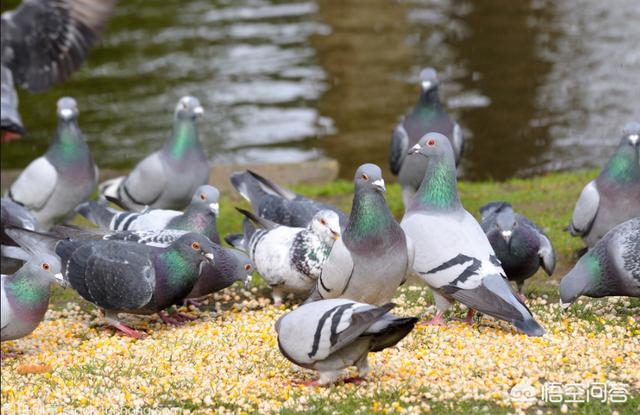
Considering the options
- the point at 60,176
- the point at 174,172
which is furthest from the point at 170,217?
the point at 60,176

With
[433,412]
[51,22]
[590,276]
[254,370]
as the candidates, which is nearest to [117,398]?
[254,370]

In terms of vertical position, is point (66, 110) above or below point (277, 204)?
above

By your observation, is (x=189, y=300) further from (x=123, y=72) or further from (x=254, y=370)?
(x=123, y=72)

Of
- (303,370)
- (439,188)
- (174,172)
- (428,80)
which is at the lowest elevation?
(174,172)

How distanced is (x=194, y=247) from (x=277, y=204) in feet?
4.26

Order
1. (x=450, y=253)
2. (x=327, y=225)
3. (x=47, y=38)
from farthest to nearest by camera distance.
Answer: (x=47, y=38) → (x=327, y=225) → (x=450, y=253)

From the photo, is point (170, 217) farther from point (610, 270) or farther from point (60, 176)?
point (610, 270)

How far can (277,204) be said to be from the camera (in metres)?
8.42

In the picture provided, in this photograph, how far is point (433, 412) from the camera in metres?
5.46

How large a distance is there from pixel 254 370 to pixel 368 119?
10.1m

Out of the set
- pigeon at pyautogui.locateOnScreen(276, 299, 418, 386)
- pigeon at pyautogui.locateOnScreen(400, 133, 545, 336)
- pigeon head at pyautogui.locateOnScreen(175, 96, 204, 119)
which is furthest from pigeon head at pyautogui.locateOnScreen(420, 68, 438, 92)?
pigeon at pyautogui.locateOnScreen(276, 299, 418, 386)

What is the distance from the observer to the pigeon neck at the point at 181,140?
9.88 meters

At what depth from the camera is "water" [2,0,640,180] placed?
15.0 metres

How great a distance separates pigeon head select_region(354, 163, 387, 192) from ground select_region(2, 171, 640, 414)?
0.96 meters
